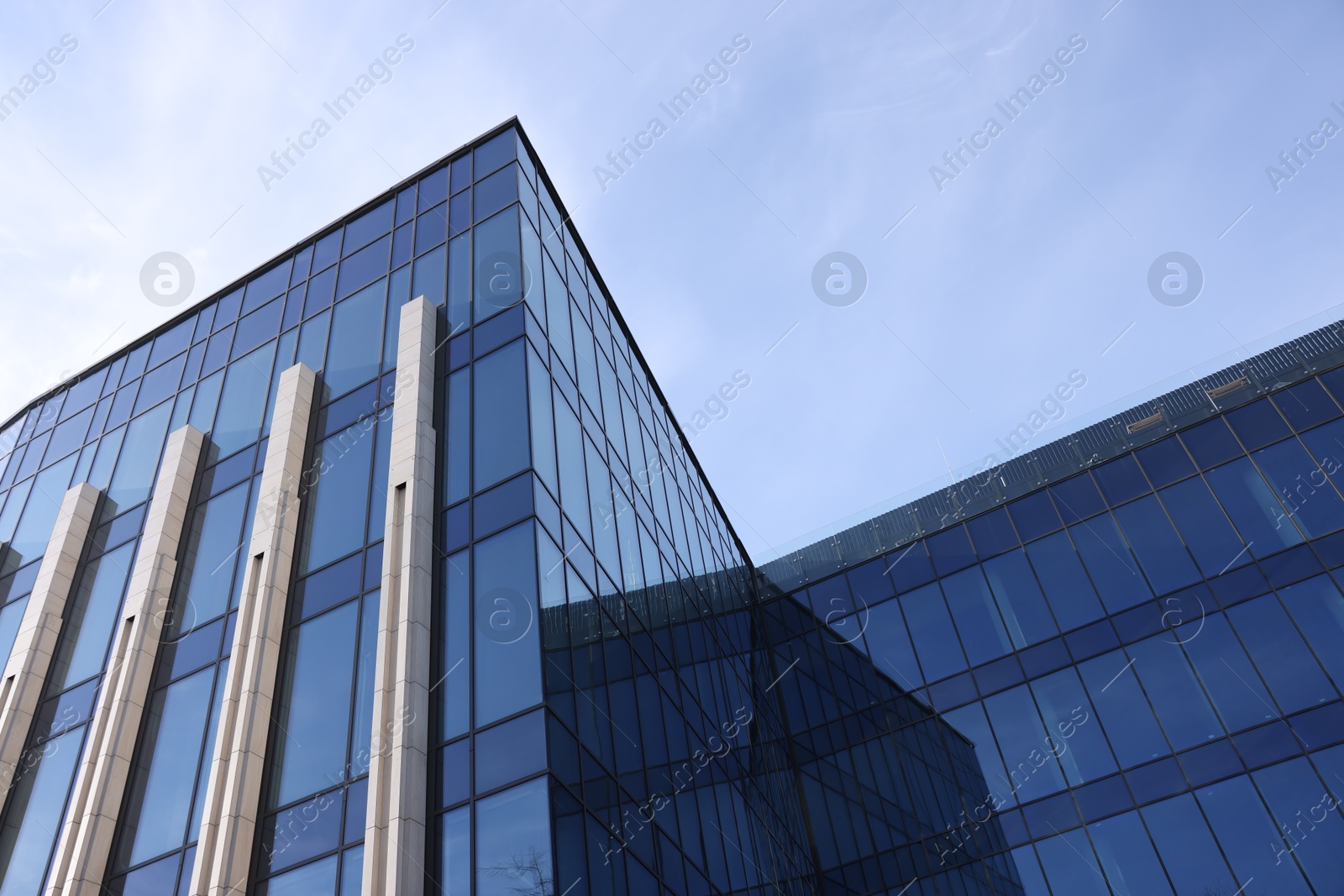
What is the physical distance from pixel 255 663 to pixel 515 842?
6.78 m

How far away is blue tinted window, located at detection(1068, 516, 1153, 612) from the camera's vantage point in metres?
29.9

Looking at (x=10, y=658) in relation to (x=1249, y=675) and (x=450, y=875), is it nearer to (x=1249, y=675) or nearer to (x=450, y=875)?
(x=450, y=875)

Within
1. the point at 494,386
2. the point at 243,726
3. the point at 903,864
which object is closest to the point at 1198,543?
the point at 903,864

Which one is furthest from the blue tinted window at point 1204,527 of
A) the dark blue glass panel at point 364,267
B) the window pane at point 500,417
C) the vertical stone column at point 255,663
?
the vertical stone column at point 255,663

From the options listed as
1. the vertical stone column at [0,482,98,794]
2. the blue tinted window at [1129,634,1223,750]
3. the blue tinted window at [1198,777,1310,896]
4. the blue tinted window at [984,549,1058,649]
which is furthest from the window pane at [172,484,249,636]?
the blue tinted window at [1198,777,1310,896]

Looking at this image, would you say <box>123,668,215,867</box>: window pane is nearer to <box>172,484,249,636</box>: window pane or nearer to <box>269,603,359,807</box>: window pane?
<box>172,484,249,636</box>: window pane

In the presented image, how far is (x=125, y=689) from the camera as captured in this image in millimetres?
19312

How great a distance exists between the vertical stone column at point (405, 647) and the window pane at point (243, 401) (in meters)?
5.54

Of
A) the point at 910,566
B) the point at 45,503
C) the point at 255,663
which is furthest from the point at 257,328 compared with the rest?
the point at 910,566

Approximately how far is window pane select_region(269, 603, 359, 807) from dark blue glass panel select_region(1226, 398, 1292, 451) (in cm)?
2769

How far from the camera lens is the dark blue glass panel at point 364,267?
24844 millimetres

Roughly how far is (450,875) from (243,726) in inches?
205

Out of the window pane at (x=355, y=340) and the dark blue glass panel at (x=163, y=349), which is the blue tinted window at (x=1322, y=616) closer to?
the window pane at (x=355, y=340)

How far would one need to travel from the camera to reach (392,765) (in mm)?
14797
